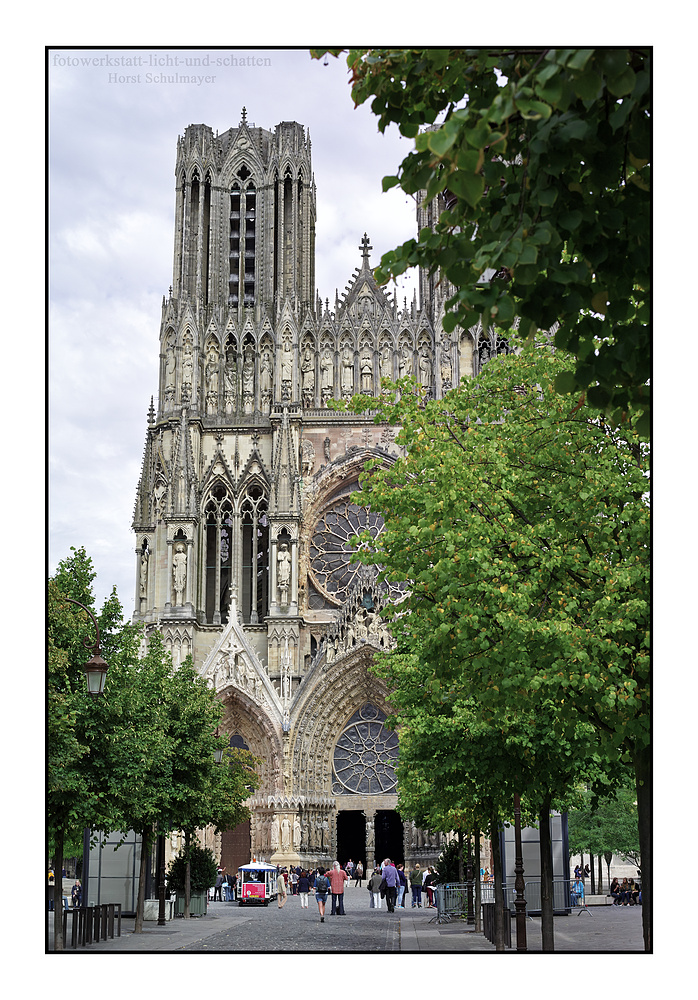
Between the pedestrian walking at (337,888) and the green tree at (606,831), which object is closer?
the pedestrian walking at (337,888)

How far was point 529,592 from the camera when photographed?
12.3 m

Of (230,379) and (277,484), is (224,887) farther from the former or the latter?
(230,379)

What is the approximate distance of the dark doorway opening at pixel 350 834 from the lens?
43531 mm

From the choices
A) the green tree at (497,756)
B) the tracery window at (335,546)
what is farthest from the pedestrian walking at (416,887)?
the green tree at (497,756)

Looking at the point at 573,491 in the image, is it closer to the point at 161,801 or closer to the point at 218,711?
the point at 161,801

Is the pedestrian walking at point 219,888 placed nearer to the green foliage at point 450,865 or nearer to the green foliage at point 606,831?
the green foliage at point 450,865

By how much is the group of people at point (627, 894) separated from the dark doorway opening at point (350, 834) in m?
10.7

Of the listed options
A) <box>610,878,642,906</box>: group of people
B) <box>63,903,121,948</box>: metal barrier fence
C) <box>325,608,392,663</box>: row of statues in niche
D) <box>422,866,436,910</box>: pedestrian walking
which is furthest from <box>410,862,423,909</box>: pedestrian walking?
<box>63,903,121,948</box>: metal barrier fence

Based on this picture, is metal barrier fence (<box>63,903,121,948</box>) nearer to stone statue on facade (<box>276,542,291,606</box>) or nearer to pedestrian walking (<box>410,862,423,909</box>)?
pedestrian walking (<box>410,862,423,909</box>)

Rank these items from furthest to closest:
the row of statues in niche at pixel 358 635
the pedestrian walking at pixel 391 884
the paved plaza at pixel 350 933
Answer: the row of statues in niche at pixel 358 635, the pedestrian walking at pixel 391 884, the paved plaza at pixel 350 933

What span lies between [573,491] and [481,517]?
3.44ft

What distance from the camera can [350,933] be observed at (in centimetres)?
2098

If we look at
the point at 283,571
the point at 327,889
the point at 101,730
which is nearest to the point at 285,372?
the point at 283,571

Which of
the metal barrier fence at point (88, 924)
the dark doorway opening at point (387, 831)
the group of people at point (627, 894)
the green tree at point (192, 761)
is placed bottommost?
the group of people at point (627, 894)
